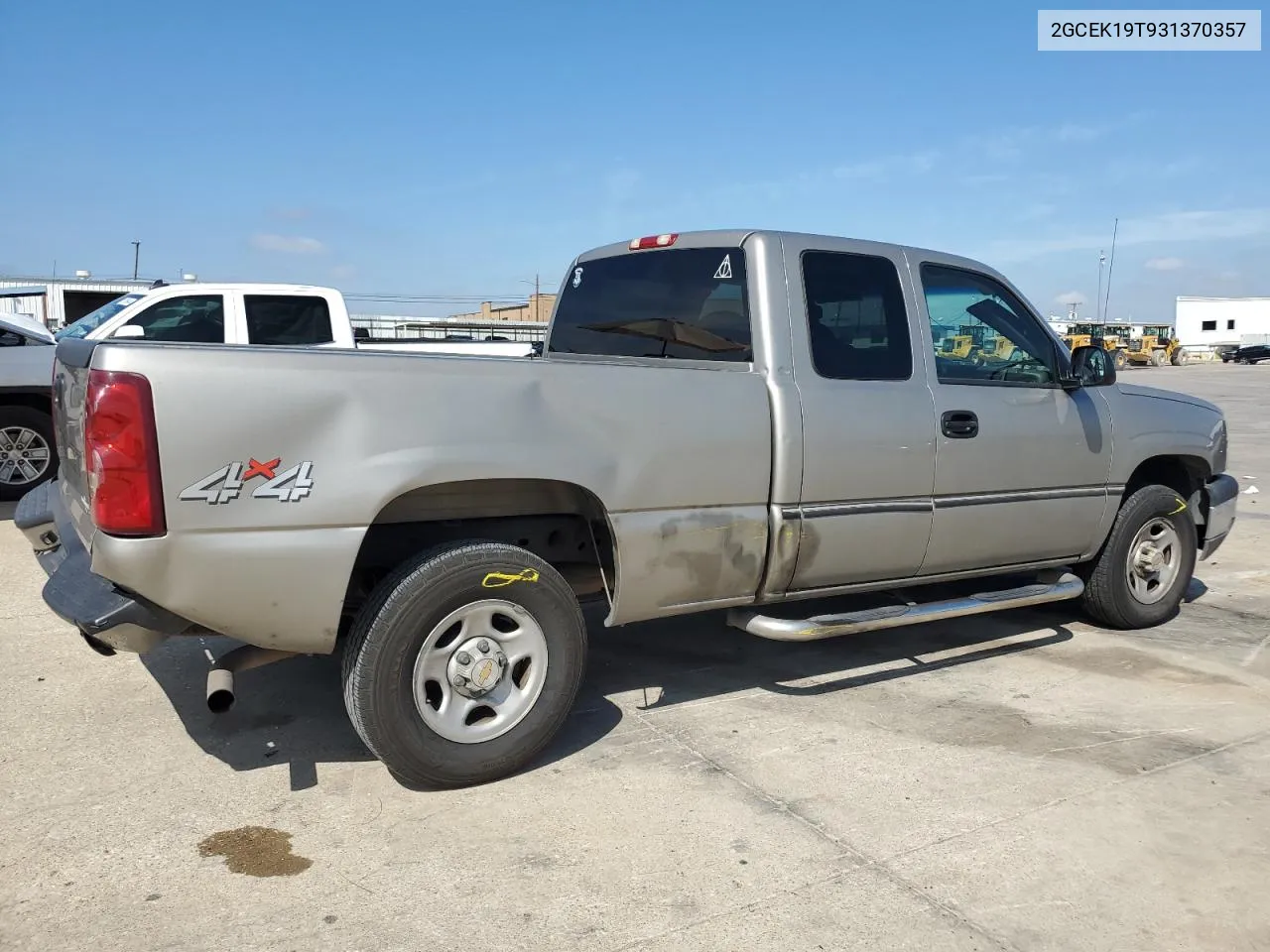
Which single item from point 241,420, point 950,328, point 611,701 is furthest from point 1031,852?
point 241,420

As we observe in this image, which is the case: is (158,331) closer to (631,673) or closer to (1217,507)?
(631,673)

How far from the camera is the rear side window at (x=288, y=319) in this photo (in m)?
9.02

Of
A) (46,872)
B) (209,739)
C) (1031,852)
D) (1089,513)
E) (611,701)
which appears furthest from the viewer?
(1089,513)

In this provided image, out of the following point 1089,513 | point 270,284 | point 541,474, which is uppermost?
point 270,284

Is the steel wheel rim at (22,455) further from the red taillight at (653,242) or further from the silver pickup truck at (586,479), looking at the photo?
the red taillight at (653,242)

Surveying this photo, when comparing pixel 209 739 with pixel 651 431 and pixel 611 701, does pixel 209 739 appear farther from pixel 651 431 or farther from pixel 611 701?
pixel 651 431

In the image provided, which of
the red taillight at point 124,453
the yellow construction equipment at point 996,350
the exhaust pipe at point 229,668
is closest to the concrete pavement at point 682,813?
the exhaust pipe at point 229,668

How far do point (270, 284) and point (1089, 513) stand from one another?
710cm

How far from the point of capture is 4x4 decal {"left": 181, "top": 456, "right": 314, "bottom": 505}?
2.99 metres

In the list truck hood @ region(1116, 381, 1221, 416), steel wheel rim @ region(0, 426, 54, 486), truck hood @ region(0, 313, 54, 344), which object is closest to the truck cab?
truck hood @ region(0, 313, 54, 344)

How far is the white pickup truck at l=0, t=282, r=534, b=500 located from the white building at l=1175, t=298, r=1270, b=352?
77080mm

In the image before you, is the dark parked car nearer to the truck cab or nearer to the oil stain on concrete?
the truck cab

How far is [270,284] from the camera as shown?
908cm

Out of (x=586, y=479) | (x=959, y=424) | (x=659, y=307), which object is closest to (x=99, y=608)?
(x=586, y=479)
